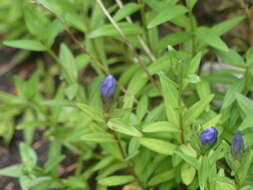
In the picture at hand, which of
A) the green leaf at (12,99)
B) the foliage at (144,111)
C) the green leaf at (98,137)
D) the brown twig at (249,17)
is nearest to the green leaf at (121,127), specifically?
the foliage at (144,111)

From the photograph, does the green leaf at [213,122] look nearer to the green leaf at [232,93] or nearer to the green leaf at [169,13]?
the green leaf at [232,93]

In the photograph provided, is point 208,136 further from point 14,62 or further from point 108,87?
point 14,62

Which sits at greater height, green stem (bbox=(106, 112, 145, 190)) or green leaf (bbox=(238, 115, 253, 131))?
green leaf (bbox=(238, 115, 253, 131))

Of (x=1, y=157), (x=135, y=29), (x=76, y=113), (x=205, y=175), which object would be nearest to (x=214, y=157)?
(x=205, y=175)

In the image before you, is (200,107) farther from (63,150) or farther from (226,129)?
(63,150)

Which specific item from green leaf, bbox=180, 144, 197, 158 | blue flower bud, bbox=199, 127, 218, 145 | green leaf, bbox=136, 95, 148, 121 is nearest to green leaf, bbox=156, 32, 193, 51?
green leaf, bbox=136, 95, 148, 121

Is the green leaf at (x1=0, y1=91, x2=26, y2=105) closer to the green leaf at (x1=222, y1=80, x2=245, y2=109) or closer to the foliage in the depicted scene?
the foliage
